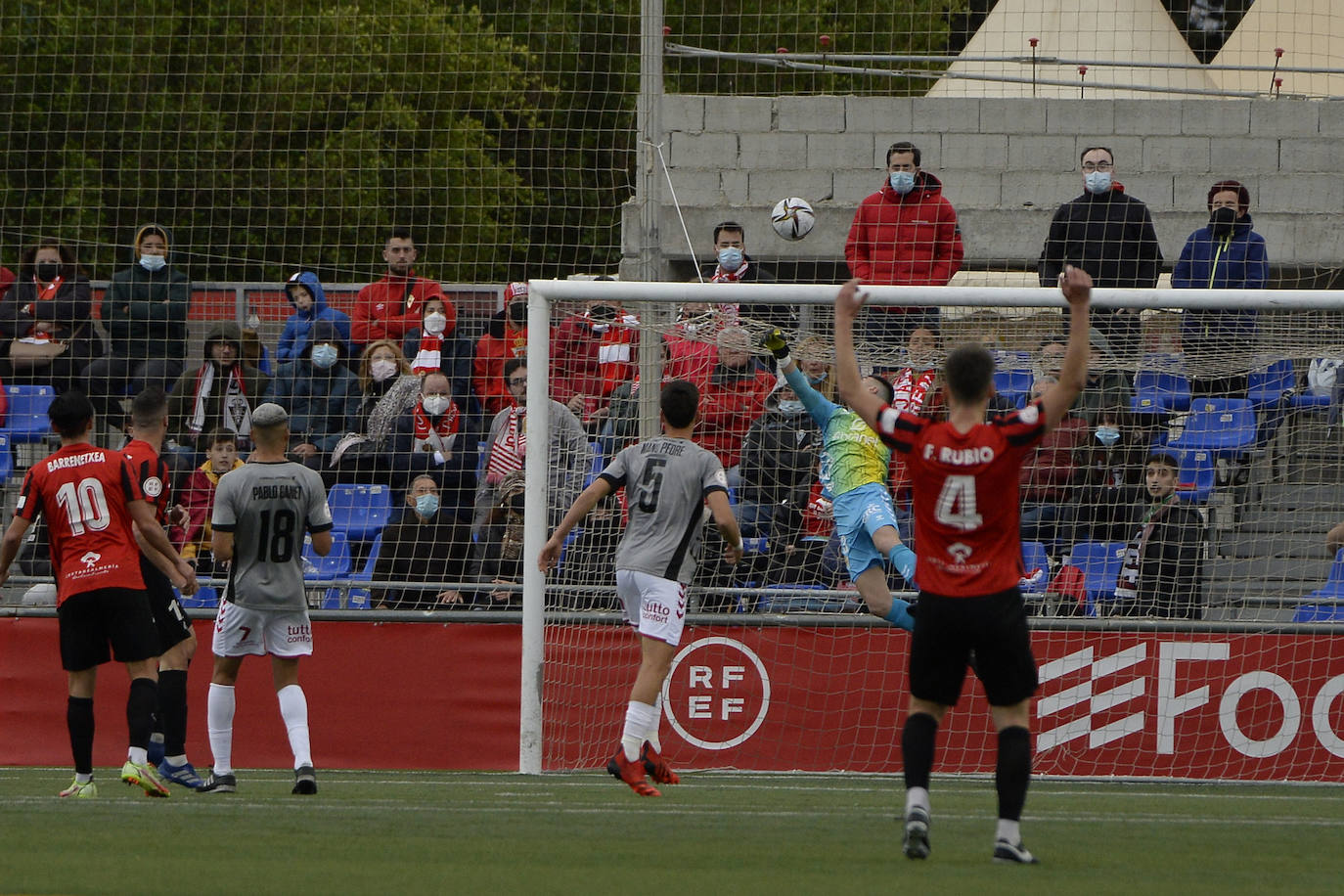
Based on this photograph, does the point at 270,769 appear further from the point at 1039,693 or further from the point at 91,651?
the point at 1039,693

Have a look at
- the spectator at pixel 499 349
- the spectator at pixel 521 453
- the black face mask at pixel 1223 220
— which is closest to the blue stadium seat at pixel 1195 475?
the black face mask at pixel 1223 220

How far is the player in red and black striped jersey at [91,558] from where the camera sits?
8289 mm

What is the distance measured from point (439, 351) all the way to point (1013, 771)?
784 centimetres

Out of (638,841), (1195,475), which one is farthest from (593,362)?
(638,841)

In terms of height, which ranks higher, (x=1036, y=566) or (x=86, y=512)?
(x=86, y=512)

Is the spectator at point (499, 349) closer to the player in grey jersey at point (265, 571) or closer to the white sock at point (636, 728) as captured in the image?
the player in grey jersey at point (265, 571)

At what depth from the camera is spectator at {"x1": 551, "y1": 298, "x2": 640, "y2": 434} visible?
1135cm

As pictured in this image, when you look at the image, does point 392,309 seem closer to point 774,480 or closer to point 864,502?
point 774,480

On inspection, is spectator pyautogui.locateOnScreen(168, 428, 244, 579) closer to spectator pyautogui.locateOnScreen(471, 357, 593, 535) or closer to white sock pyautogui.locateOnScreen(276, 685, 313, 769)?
spectator pyautogui.locateOnScreen(471, 357, 593, 535)

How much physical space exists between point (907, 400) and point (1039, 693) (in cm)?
217

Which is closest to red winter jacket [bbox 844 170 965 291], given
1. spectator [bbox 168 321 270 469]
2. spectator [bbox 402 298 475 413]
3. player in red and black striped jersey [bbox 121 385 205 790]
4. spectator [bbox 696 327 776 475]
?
spectator [bbox 696 327 776 475]

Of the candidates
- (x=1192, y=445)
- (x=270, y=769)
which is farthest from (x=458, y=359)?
(x=1192, y=445)

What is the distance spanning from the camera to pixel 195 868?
547 centimetres

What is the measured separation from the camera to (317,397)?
12.5 metres
